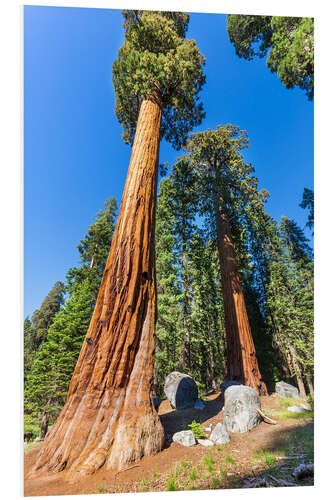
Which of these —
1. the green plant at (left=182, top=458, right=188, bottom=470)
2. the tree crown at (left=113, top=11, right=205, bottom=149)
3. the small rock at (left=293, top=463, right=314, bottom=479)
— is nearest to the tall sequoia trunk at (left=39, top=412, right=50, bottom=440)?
the green plant at (left=182, top=458, right=188, bottom=470)

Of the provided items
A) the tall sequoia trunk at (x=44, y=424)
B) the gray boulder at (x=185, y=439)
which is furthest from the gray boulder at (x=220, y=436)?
the tall sequoia trunk at (x=44, y=424)

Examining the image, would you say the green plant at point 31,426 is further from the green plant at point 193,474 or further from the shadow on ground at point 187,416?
the green plant at point 193,474

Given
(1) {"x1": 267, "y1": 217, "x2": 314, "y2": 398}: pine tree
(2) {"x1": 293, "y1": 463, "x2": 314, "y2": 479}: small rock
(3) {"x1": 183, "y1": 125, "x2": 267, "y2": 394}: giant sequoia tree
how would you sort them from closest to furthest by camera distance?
(2) {"x1": 293, "y1": 463, "x2": 314, "y2": 479}: small rock
(3) {"x1": 183, "y1": 125, "x2": 267, "y2": 394}: giant sequoia tree
(1) {"x1": 267, "y1": 217, "x2": 314, "y2": 398}: pine tree

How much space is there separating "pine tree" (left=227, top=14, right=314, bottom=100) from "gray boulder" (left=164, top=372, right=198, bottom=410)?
737 centimetres

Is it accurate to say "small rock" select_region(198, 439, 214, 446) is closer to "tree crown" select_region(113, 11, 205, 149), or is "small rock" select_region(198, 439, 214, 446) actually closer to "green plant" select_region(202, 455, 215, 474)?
"green plant" select_region(202, 455, 215, 474)

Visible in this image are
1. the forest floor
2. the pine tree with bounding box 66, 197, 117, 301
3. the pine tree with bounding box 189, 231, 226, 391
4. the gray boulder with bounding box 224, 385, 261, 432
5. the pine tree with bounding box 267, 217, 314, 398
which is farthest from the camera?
the pine tree with bounding box 66, 197, 117, 301

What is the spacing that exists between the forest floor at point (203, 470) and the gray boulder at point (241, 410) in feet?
1.52

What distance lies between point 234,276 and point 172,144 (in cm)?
475

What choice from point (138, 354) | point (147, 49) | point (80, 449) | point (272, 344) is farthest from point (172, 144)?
point (272, 344)

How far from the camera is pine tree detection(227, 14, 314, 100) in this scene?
3.88 m

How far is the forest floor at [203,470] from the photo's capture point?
2.12m

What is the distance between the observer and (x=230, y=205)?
8602 mm

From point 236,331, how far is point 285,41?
6901mm
